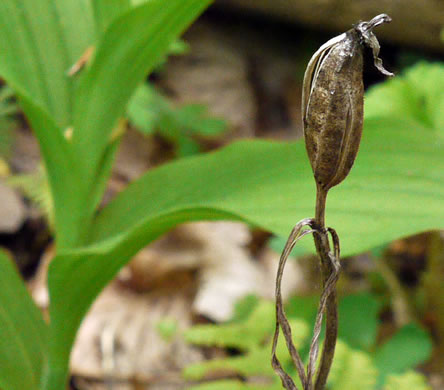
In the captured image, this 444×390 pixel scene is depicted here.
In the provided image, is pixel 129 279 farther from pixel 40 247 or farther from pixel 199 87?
pixel 199 87

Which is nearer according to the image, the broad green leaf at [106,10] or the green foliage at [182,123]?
the broad green leaf at [106,10]

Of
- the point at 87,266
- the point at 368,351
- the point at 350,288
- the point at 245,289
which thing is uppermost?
the point at 87,266

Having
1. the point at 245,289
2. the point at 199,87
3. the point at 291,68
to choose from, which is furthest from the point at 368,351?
the point at 291,68

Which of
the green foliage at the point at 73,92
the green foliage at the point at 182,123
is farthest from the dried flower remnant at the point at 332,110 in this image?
the green foliage at the point at 182,123

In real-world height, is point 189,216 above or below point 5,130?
above

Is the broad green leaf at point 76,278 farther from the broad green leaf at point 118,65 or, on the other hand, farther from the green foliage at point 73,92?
the broad green leaf at point 118,65

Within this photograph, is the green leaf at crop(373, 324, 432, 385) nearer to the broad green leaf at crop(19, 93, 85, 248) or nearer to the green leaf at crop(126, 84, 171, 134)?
the broad green leaf at crop(19, 93, 85, 248)

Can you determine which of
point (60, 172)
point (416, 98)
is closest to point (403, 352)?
point (416, 98)

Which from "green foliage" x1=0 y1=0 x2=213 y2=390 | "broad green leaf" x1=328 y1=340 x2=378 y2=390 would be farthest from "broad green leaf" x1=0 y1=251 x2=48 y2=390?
Result: "broad green leaf" x1=328 y1=340 x2=378 y2=390
